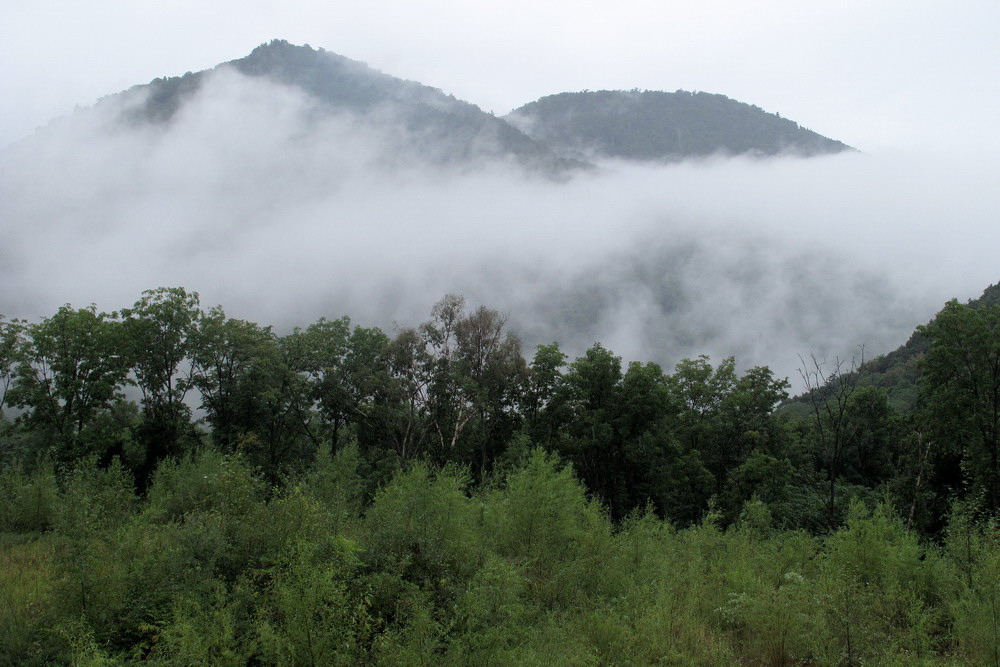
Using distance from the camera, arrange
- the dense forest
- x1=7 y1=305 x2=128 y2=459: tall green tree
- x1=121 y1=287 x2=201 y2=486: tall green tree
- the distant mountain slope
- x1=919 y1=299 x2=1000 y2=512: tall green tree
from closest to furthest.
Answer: the dense forest
x1=919 y1=299 x2=1000 y2=512: tall green tree
x1=7 y1=305 x2=128 y2=459: tall green tree
x1=121 y1=287 x2=201 y2=486: tall green tree
the distant mountain slope

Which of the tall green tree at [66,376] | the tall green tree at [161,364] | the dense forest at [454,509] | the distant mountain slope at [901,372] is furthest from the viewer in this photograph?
the distant mountain slope at [901,372]

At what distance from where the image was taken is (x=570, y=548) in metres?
11.6

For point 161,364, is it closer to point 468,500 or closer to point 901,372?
point 468,500

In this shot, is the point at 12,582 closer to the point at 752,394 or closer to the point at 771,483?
the point at 771,483

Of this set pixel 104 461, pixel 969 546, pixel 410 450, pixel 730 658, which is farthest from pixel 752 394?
pixel 104 461

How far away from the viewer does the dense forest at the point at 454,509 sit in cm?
728

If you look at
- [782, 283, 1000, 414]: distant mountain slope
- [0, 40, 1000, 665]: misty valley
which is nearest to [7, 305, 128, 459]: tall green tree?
[0, 40, 1000, 665]: misty valley

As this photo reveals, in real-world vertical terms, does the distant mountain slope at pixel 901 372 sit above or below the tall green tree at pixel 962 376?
below

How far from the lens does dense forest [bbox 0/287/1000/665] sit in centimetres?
728

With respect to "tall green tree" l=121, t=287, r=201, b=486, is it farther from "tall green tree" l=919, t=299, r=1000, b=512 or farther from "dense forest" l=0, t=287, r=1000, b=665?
"tall green tree" l=919, t=299, r=1000, b=512

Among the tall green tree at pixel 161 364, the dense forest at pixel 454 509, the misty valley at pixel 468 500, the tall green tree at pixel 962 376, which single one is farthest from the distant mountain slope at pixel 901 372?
the tall green tree at pixel 161 364

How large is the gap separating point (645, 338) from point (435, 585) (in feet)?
522

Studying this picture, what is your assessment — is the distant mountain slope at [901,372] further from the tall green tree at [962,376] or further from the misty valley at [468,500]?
the tall green tree at [962,376]

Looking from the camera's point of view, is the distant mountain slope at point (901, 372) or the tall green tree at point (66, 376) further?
the distant mountain slope at point (901, 372)
